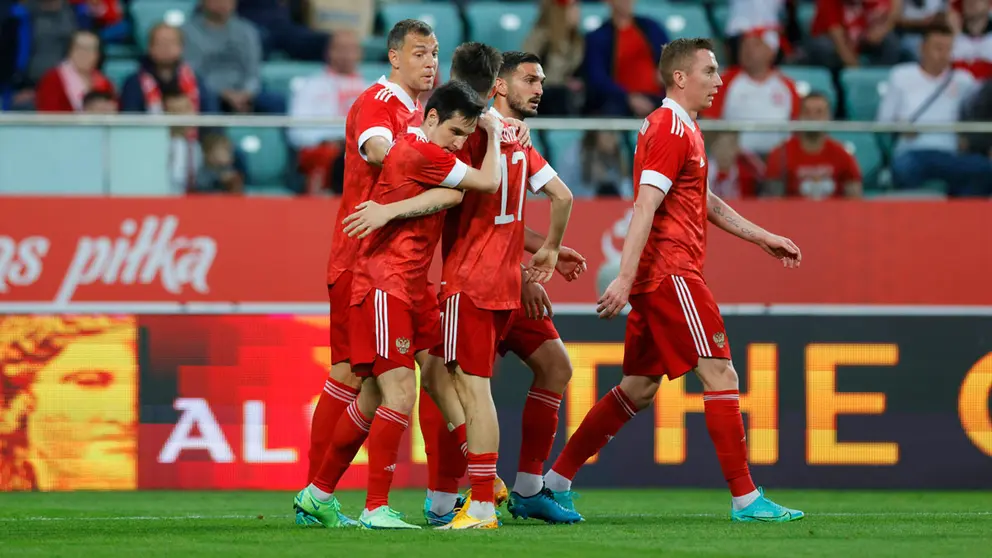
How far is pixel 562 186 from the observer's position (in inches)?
269

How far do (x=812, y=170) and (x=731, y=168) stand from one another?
0.61 meters

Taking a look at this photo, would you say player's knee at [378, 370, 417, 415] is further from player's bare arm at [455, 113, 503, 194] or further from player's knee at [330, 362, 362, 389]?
player's bare arm at [455, 113, 503, 194]

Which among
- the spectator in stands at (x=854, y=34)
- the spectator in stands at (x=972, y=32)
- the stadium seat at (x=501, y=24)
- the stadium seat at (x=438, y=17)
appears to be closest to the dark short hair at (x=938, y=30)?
the spectator in stands at (x=972, y=32)

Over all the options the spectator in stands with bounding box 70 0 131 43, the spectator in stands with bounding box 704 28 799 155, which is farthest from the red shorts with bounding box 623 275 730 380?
the spectator in stands with bounding box 70 0 131 43

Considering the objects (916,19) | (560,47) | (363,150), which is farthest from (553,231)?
(916,19)

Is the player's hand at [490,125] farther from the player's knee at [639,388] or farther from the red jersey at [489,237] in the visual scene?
the player's knee at [639,388]

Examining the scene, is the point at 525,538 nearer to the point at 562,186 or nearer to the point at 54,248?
the point at 562,186

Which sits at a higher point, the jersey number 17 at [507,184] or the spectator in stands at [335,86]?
the spectator in stands at [335,86]

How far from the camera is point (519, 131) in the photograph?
6.75 m

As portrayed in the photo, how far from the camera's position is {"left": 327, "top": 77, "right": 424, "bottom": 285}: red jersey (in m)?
6.65

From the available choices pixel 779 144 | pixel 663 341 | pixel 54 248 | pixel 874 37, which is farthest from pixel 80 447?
pixel 874 37

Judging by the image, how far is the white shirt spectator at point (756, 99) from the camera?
434 inches

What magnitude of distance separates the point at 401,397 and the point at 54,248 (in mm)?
4309

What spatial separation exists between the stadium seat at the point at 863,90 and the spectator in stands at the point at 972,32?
0.62 m
